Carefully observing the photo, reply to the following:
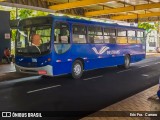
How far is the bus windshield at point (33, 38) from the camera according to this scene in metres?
12.1

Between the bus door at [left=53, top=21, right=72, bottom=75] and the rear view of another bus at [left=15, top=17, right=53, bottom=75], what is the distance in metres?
0.29

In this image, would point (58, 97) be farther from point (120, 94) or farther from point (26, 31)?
point (26, 31)

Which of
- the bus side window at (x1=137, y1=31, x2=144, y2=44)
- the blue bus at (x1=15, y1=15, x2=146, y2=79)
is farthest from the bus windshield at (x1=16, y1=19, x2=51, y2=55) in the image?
the bus side window at (x1=137, y1=31, x2=144, y2=44)

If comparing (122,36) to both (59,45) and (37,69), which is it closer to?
(59,45)

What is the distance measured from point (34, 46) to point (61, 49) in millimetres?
1241

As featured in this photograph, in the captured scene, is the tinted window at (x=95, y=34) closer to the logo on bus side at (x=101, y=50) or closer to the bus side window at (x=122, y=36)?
the logo on bus side at (x=101, y=50)

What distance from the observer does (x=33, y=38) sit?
1229 cm

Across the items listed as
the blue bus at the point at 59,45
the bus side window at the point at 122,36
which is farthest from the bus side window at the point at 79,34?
the bus side window at the point at 122,36

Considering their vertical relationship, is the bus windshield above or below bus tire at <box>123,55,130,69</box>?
above

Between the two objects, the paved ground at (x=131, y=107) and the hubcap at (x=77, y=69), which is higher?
the hubcap at (x=77, y=69)

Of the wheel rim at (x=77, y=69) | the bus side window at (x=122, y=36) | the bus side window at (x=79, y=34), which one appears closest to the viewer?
the bus side window at (x=79, y=34)

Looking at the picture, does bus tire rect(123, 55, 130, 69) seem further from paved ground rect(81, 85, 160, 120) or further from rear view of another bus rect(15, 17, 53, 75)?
paved ground rect(81, 85, 160, 120)

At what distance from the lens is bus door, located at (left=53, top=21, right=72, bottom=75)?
12.1 m

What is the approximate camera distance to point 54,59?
12.0 meters
